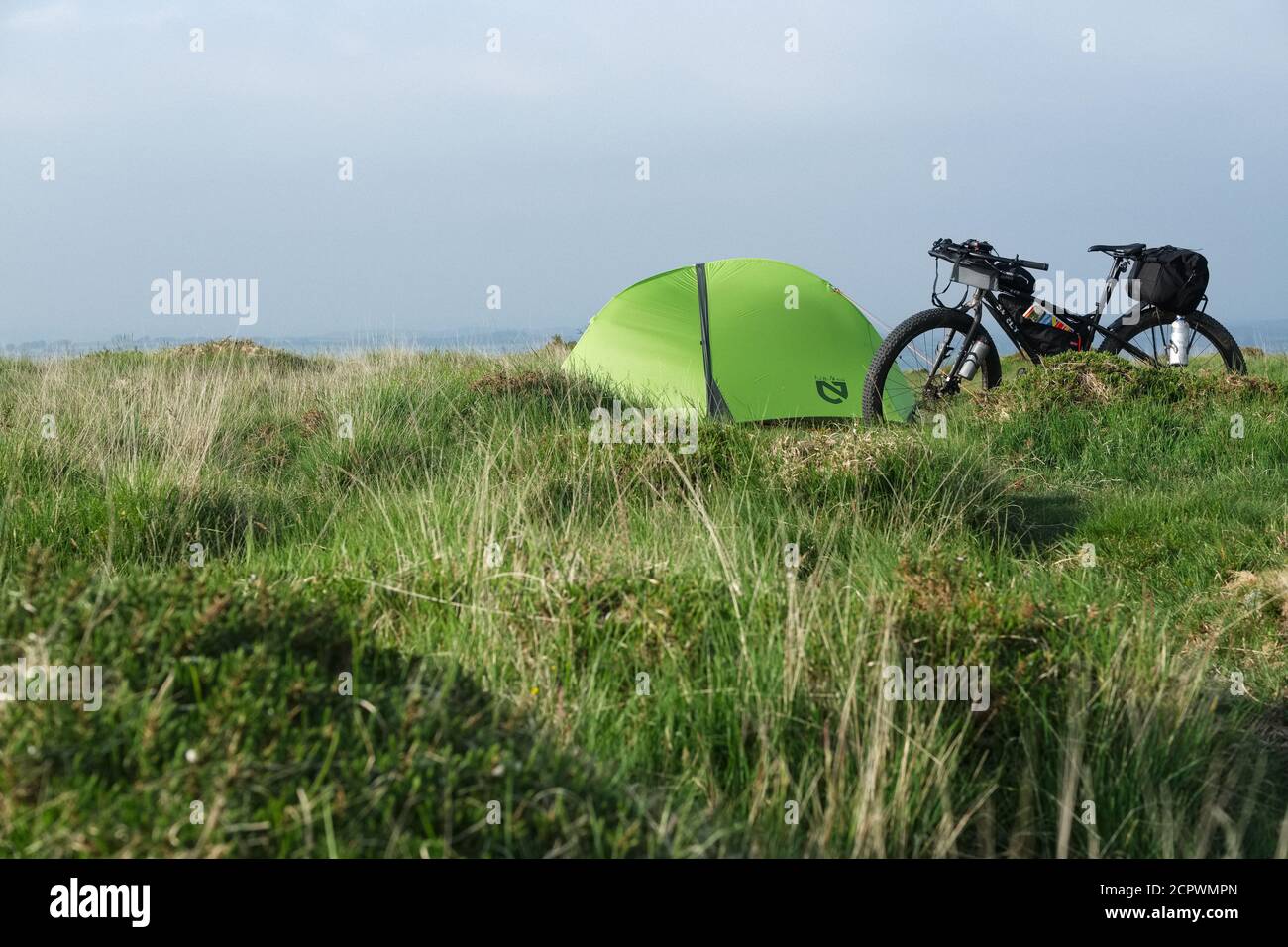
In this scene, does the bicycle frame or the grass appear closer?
the grass

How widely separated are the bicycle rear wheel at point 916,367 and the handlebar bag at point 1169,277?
2073 millimetres

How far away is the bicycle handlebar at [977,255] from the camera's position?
9.02 meters

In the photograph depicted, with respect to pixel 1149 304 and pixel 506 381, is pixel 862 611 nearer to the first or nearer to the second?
pixel 506 381

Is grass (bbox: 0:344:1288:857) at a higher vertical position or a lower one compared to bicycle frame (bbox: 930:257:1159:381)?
lower

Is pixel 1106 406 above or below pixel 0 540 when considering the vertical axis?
above

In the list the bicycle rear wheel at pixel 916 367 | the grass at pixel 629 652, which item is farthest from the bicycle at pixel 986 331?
the grass at pixel 629 652

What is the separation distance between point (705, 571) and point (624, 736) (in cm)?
109

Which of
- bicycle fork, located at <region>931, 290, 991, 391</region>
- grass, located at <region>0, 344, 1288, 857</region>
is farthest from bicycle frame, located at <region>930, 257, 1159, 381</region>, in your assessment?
grass, located at <region>0, 344, 1288, 857</region>

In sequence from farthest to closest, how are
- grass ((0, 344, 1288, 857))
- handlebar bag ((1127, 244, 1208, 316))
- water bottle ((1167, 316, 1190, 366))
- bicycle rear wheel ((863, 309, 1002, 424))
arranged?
water bottle ((1167, 316, 1190, 366)) → handlebar bag ((1127, 244, 1208, 316)) → bicycle rear wheel ((863, 309, 1002, 424)) → grass ((0, 344, 1288, 857))

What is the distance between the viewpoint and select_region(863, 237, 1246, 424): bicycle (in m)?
8.70

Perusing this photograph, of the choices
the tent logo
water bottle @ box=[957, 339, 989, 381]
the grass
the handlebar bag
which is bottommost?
the grass

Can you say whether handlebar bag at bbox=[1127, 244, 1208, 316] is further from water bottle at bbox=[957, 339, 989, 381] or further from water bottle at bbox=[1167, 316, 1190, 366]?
water bottle at bbox=[957, 339, 989, 381]

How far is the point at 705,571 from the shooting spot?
4059mm
